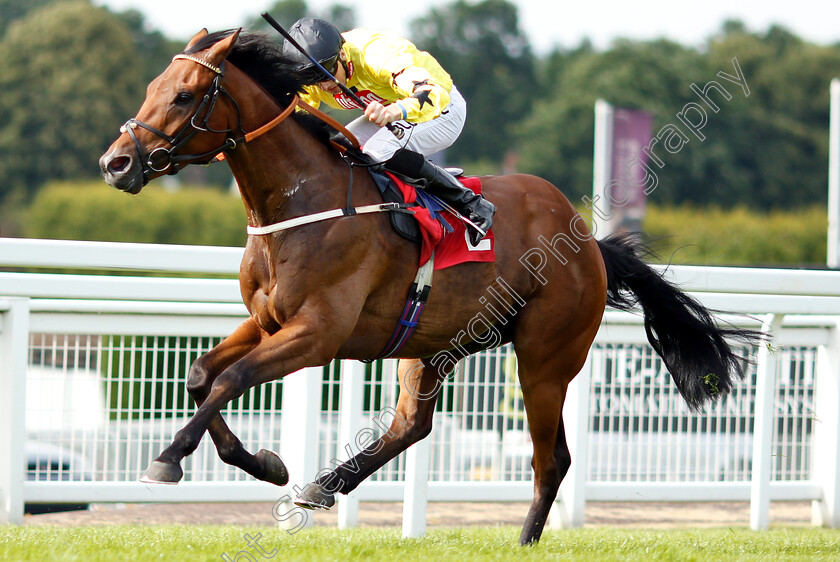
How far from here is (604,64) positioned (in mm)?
55750

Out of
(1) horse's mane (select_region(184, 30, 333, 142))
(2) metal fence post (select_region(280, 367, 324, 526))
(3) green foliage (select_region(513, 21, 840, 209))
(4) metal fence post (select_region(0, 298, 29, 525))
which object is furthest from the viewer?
(3) green foliage (select_region(513, 21, 840, 209))

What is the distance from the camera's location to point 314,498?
413cm

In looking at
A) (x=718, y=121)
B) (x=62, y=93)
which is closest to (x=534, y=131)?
(x=718, y=121)

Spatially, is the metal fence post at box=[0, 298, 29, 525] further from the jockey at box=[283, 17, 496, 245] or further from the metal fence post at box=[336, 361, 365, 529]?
the jockey at box=[283, 17, 496, 245]

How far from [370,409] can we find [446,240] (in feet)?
4.25

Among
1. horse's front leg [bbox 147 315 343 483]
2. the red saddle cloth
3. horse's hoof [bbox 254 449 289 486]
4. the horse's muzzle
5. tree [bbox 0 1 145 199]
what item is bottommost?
horse's hoof [bbox 254 449 289 486]

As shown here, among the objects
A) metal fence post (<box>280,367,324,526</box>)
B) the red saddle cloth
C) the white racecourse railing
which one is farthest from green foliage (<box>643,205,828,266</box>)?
the red saddle cloth

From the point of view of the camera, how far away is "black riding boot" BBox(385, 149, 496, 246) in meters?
4.06

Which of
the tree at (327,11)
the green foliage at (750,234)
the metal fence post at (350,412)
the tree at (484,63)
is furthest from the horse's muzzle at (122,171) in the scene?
the tree at (327,11)

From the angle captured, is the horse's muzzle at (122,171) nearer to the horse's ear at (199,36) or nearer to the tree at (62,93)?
the horse's ear at (199,36)

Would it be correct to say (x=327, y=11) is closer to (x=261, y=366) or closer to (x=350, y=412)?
(x=350, y=412)

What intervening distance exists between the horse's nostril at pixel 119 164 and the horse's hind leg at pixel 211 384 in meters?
0.78

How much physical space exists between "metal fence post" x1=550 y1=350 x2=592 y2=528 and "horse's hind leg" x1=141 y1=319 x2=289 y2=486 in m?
1.84

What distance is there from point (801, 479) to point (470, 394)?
6.39 feet
